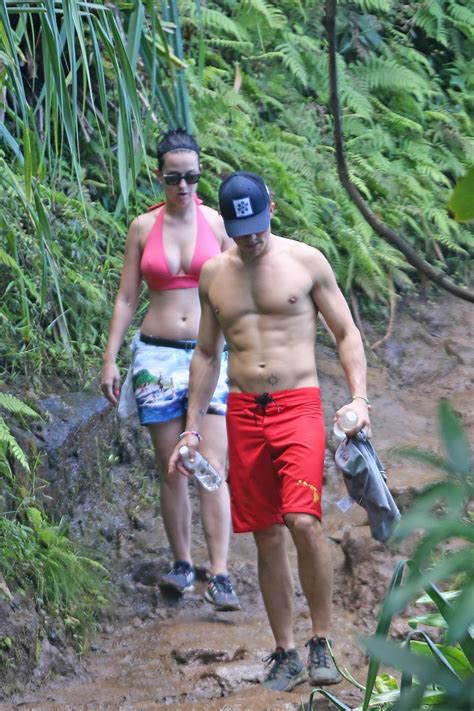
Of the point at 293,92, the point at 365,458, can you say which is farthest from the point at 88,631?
the point at 293,92

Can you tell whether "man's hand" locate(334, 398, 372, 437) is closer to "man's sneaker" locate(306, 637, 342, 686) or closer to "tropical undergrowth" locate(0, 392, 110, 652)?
"man's sneaker" locate(306, 637, 342, 686)

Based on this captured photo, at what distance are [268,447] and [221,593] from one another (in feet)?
4.04

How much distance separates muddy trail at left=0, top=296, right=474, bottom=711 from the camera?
497 cm

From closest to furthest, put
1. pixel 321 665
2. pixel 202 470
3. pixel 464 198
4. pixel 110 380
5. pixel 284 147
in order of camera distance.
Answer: pixel 464 198 < pixel 321 665 < pixel 202 470 < pixel 110 380 < pixel 284 147

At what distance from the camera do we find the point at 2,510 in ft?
18.7

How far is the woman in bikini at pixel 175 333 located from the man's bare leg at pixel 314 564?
1.05 m

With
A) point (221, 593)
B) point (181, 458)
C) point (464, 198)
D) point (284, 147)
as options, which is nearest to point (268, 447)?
point (181, 458)

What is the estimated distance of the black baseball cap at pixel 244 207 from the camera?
466 cm

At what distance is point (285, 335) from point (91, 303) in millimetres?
2849

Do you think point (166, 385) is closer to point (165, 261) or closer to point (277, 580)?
point (165, 261)

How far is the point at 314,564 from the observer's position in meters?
4.62

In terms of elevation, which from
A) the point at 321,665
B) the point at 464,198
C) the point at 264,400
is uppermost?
the point at 464,198

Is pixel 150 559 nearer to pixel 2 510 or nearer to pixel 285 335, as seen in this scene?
pixel 2 510

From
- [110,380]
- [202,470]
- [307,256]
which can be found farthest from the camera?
[110,380]
